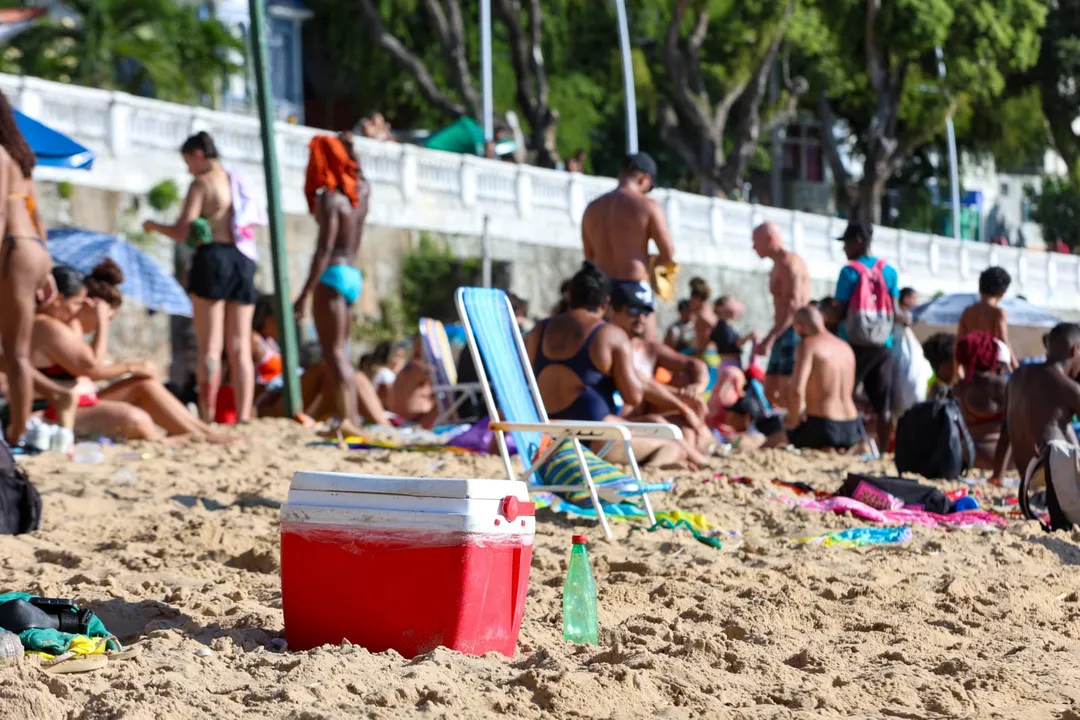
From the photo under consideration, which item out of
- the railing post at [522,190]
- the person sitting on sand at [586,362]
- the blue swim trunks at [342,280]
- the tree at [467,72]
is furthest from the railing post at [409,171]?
the person sitting on sand at [586,362]

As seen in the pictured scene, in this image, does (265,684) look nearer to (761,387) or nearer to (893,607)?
(893,607)

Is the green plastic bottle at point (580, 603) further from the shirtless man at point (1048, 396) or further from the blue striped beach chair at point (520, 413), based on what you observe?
the shirtless man at point (1048, 396)

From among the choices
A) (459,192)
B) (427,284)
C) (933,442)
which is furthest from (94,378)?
(459,192)

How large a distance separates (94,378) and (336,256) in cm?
170

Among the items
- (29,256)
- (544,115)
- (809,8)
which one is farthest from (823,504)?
(809,8)

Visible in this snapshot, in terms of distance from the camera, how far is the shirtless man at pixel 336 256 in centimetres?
941

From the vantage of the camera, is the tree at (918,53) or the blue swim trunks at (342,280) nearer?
the blue swim trunks at (342,280)

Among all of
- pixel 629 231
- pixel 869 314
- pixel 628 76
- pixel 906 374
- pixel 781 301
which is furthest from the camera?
pixel 628 76

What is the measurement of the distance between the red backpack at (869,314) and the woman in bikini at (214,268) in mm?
3709

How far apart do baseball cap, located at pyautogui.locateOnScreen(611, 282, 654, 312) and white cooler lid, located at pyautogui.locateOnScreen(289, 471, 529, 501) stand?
15.6 ft

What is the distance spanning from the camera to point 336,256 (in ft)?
31.3

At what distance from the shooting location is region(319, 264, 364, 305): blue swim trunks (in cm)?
939

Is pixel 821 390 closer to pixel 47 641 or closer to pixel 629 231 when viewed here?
pixel 629 231

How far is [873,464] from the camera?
9.12 meters
